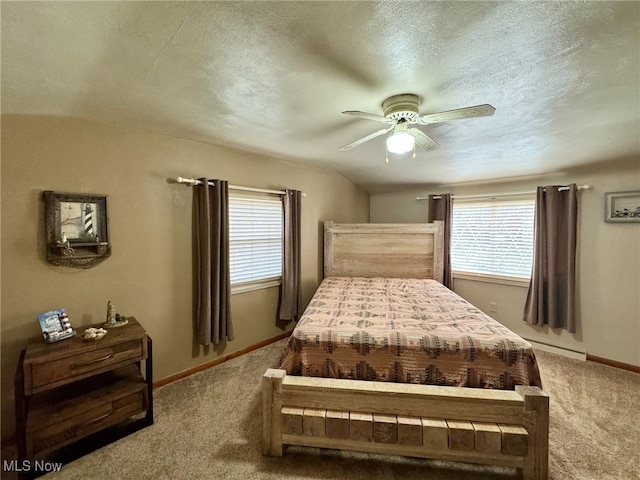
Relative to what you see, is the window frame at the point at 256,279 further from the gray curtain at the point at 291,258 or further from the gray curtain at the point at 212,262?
the gray curtain at the point at 212,262

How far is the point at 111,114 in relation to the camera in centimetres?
190

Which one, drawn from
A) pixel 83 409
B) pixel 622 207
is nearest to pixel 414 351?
pixel 83 409

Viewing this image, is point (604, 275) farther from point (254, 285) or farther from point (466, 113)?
point (254, 285)

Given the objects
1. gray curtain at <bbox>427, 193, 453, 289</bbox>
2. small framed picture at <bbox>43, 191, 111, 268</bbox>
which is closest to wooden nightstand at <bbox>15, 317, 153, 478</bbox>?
small framed picture at <bbox>43, 191, 111, 268</bbox>

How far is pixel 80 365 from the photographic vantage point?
1.61 m

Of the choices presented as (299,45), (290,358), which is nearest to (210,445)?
(290,358)

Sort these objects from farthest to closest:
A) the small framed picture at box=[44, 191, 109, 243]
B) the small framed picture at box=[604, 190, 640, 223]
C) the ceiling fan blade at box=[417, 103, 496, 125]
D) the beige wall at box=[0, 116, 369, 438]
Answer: the small framed picture at box=[604, 190, 640, 223] < the small framed picture at box=[44, 191, 109, 243] < the beige wall at box=[0, 116, 369, 438] < the ceiling fan blade at box=[417, 103, 496, 125]

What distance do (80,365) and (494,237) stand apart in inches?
174

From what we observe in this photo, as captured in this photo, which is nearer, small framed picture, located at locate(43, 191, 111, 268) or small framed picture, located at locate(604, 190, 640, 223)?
small framed picture, located at locate(43, 191, 111, 268)

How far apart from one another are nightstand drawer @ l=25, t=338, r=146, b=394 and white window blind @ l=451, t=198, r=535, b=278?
4.01 metres

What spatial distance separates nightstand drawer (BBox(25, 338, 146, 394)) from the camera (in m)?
1.47

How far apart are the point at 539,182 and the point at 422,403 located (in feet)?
10.5

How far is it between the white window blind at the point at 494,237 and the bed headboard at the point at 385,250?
2.01 feet

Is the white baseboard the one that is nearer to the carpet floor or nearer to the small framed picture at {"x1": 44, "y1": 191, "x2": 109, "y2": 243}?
the carpet floor
